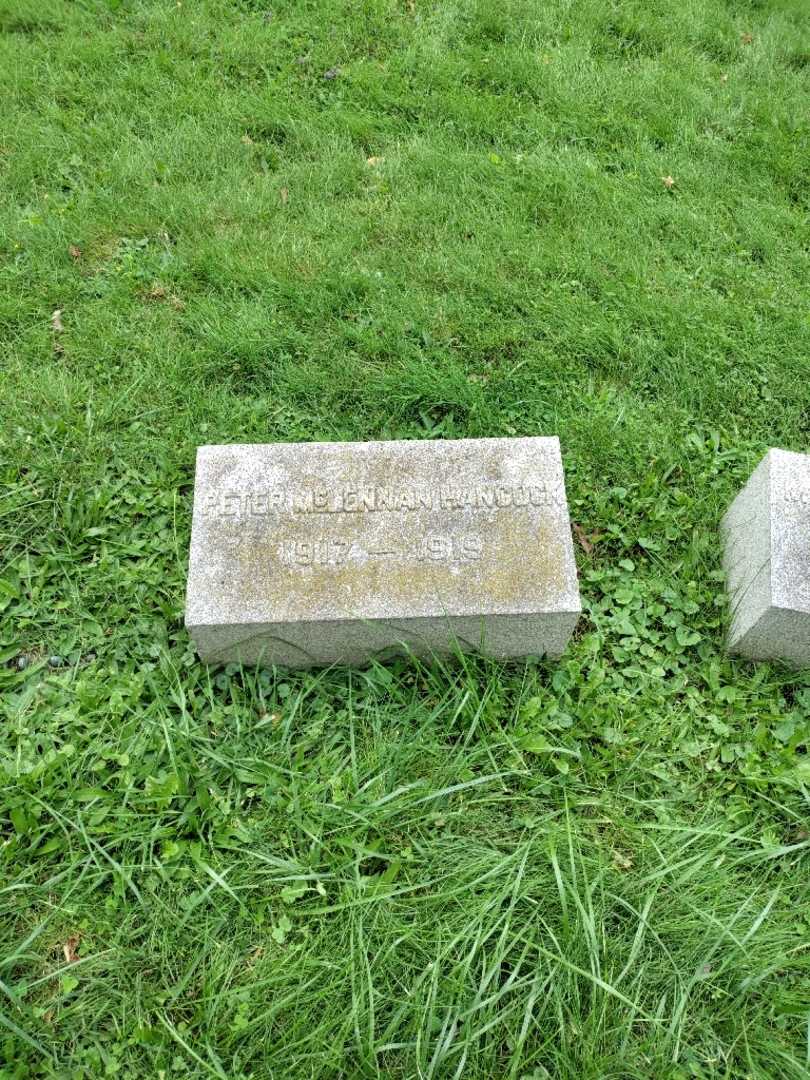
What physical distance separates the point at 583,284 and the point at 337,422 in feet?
4.80

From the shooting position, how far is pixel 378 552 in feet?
8.08

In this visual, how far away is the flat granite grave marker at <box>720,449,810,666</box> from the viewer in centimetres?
250

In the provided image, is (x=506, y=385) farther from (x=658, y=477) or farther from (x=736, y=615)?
(x=736, y=615)

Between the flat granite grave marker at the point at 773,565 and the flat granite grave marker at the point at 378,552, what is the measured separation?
0.67m

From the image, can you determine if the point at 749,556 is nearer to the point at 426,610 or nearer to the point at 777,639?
the point at 777,639

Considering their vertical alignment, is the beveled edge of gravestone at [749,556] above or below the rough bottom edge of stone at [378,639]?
above

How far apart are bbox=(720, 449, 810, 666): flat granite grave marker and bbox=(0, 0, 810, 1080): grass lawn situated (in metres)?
0.11

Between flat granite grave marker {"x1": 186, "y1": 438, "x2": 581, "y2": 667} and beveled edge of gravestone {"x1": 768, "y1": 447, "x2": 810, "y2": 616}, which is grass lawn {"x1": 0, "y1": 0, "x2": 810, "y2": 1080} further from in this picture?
beveled edge of gravestone {"x1": 768, "y1": 447, "x2": 810, "y2": 616}

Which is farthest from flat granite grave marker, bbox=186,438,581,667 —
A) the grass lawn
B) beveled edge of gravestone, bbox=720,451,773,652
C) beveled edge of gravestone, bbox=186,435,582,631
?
beveled edge of gravestone, bbox=720,451,773,652

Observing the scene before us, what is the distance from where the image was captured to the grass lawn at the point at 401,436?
2076 mm

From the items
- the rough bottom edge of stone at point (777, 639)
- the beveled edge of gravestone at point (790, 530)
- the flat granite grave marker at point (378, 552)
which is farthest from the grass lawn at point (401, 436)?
the beveled edge of gravestone at point (790, 530)

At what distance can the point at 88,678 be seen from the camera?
259cm

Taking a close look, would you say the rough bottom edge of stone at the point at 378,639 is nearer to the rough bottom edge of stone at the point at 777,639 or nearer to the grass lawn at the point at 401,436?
the grass lawn at the point at 401,436

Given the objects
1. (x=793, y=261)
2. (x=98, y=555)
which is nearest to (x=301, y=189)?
(x=98, y=555)
